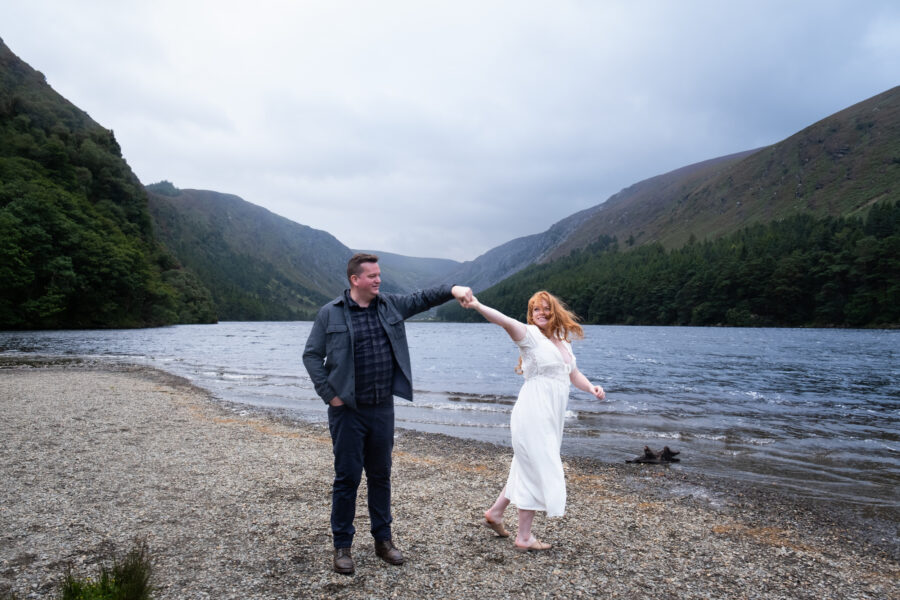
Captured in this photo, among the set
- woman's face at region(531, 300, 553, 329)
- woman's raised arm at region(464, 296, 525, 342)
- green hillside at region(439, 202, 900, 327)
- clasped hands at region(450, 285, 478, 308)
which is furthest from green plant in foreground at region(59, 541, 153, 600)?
green hillside at region(439, 202, 900, 327)

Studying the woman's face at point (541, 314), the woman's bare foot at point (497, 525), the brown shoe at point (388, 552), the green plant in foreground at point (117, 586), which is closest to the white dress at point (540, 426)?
the woman's face at point (541, 314)

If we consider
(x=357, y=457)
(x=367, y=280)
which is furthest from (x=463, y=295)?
(x=357, y=457)

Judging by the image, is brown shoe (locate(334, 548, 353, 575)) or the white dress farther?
the white dress

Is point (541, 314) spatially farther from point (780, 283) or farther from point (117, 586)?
point (780, 283)

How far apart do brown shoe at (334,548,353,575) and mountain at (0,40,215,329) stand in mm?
71122

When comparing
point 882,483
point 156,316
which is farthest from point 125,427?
point 156,316

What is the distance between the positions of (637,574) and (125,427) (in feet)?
41.5

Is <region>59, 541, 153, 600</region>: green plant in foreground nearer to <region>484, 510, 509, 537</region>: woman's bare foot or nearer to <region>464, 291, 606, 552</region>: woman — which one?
<region>464, 291, 606, 552</region>: woman

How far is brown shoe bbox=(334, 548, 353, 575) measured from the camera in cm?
537

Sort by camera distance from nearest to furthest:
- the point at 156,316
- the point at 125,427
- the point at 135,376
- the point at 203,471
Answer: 1. the point at 203,471
2. the point at 125,427
3. the point at 135,376
4. the point at 156,316

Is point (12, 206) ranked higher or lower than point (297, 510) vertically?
higher

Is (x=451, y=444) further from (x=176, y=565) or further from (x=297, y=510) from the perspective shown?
(x=176, y=565)

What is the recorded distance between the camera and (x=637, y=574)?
5.73m

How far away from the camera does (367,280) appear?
17.4 ft
